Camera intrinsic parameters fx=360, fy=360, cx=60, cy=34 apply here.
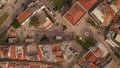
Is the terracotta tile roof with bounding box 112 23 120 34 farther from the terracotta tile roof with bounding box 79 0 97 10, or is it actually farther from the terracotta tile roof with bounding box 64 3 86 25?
the terracotta tile roof with bounding box 64 3 86 25

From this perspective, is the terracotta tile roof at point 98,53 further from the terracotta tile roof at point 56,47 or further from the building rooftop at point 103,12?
the terracotta tile roof at point 56,47

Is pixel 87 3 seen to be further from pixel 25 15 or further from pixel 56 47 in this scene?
pixel 25 15

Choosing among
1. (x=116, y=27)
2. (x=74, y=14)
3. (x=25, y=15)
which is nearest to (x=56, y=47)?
(x=74, y=14)

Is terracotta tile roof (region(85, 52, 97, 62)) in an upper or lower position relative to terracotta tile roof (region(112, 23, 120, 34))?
lower

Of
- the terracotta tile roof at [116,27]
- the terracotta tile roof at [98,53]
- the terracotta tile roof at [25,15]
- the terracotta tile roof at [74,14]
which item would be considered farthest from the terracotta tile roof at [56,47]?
the terracotta tile roof at [116,27]

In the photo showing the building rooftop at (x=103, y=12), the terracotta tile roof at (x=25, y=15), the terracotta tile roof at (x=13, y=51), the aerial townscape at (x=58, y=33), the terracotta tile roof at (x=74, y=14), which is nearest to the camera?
the terracotta tile roof at (x=13, y=51)

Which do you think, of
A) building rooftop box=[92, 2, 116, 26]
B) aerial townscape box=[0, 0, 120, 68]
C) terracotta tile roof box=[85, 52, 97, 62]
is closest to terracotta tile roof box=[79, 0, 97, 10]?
aerial townscape box=[0, 0, 120, 68]

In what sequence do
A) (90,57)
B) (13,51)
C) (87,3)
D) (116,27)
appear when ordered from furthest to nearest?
1. (116,27)
2. (90,57)
3. (87,3)
4. (13,51)

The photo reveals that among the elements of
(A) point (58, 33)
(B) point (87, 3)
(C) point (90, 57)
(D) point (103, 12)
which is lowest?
(C) point (90, 57)
